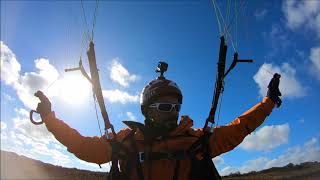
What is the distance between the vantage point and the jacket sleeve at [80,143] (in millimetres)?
Result: 5559

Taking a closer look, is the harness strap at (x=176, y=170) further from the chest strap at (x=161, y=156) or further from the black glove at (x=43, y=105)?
the black glove at (x=43, y=105)

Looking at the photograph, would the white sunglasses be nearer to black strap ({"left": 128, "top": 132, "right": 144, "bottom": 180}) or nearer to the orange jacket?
the orange jacket

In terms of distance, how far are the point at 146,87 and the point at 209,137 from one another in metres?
1.20

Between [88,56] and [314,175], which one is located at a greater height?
[314,175]

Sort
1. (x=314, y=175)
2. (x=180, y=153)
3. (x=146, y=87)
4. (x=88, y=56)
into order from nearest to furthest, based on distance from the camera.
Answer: (x=180, y=153) → (x=146, y=87) → (x=88, y=56) → (x=314, y=175)

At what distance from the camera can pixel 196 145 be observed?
216 inches

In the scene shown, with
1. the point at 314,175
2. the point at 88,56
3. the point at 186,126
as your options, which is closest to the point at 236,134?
the point at 186,126

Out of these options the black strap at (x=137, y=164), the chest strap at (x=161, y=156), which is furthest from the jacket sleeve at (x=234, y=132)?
the black strap at (x=137, y=164)

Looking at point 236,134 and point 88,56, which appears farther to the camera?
point 88,56

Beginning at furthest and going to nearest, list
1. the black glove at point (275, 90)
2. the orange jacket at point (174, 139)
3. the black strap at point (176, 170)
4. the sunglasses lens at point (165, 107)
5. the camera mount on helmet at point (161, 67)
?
1. the camera mount on helmet at point (161, 67)
2. the black glove at point (275, 90)
3. the sunglasses lens at point (165, 107)
4. the orange jacket at point (174, 139)
5. the black strap at point (176, 170)

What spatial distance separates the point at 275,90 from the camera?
19.0 ft

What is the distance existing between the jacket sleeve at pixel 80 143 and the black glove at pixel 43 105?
0.06 m

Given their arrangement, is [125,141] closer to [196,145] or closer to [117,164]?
[117,164]

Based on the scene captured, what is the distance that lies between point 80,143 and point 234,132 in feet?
6.89
